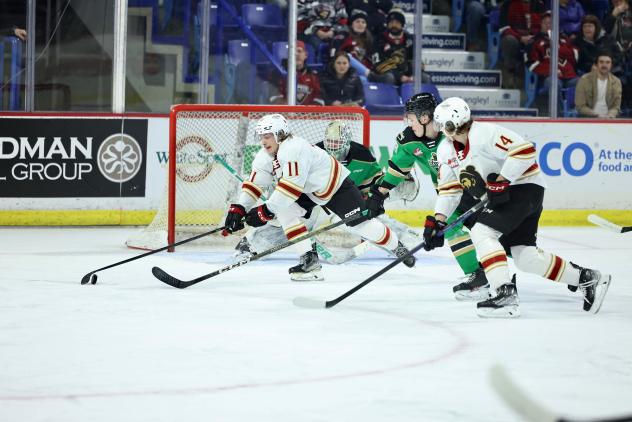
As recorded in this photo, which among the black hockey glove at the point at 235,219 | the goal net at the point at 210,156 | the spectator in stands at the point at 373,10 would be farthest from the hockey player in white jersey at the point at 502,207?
the spectator in stands at the point at 373,10

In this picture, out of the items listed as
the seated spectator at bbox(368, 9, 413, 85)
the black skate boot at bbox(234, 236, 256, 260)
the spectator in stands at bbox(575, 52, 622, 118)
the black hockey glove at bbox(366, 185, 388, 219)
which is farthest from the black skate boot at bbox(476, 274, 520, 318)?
the spectator in stands at bbox(575, 52, 622, 118)

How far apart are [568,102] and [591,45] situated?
0.67 m

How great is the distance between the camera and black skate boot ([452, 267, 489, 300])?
513 centimetres

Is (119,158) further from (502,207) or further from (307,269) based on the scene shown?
(502,207)

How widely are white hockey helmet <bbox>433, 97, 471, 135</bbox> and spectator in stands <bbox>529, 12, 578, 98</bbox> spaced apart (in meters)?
4.40

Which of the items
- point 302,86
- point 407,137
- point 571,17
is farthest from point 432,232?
point 571,17

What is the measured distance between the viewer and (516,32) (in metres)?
9.51

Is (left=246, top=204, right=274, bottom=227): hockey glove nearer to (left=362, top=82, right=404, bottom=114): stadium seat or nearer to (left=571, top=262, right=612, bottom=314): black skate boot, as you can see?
(left=571, top=262, right=612, bottom=314): black skate boot

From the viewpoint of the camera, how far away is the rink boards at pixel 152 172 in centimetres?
794

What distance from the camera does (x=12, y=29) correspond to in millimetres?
7977

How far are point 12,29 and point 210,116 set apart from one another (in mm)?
1704

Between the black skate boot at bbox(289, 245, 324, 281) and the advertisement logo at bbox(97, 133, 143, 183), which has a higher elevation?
the advertisement logo at bbox(97, 133, 143, 183)

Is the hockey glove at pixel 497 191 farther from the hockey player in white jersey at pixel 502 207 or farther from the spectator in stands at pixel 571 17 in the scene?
the spectator in stands at pixel 571 17

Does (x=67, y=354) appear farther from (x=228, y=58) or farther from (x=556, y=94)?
(x=556, y=94)
